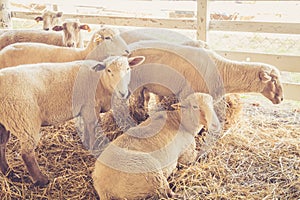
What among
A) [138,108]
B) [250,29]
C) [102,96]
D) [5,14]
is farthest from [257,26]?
[5,14]

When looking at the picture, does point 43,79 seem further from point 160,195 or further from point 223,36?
point 223,36

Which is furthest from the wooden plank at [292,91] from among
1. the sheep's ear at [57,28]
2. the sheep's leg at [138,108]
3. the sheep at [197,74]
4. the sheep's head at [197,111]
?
the sheep's ear at [57,28]

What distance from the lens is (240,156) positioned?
3695 mm

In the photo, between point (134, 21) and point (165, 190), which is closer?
point (165, 190)

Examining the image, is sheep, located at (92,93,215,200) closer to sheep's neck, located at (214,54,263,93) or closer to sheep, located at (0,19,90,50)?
sheep's neck, located at (214,54,263,93)

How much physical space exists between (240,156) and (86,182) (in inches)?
61.5

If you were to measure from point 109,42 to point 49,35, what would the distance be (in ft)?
4.71

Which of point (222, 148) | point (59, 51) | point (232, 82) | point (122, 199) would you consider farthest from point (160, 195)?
point (59, 51)

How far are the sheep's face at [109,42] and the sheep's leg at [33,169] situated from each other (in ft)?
5.49

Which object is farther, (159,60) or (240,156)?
(159,60)

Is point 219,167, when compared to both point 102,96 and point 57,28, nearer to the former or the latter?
point 102,96

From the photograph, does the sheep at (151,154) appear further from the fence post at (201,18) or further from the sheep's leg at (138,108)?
the fence post at (201,18)

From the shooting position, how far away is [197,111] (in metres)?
3.27

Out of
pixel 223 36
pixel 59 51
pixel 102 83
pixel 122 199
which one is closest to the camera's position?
pixel 122 199
